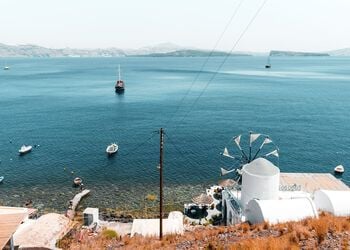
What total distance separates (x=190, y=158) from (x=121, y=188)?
17382 millimetres

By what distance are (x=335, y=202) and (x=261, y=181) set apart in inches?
276

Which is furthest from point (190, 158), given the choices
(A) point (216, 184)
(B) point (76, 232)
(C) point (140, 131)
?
(B) point (76, 232)

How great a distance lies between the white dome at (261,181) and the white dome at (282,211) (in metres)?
4.78

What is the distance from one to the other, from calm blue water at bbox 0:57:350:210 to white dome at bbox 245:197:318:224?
946 inches

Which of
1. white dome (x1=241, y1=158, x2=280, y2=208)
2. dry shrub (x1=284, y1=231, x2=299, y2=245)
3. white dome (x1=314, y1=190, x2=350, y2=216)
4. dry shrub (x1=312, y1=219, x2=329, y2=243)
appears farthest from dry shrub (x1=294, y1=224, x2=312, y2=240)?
white dome (x1=241, y1=158, x2=280, y2=208)

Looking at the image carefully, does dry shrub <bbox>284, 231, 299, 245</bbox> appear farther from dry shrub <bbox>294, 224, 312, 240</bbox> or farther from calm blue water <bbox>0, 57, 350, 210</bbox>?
calm blue water <bbox>0, 57, 350, 210</bbox>

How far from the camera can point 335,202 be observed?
29641 millimetres

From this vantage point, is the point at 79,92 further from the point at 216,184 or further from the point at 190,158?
the point at 216,184

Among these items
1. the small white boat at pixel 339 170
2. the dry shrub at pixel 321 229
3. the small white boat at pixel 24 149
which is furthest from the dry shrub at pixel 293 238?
the small white boat at pixel 24 149

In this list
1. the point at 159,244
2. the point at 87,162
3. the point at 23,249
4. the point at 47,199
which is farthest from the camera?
the point at 87,162

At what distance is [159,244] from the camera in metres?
23.4

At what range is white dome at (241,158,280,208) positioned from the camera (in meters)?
32.9

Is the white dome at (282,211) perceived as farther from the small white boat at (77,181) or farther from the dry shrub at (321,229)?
the small white boat at (77,181)

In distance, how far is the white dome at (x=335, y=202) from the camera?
95.5 feet
